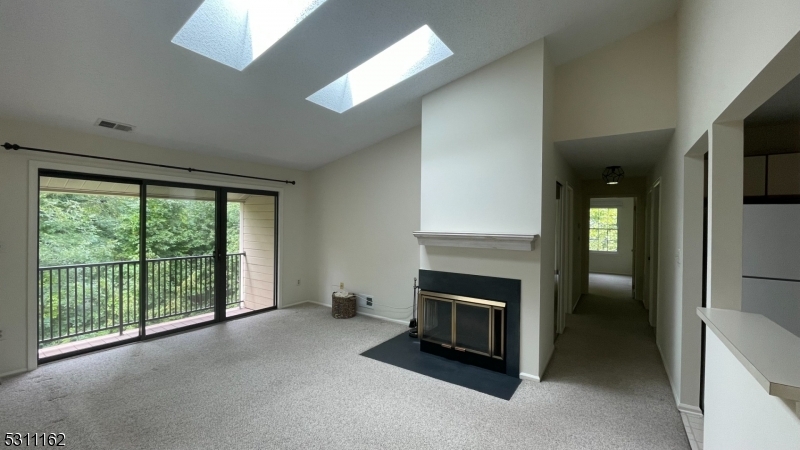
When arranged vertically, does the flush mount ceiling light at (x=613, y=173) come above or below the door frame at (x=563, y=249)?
above

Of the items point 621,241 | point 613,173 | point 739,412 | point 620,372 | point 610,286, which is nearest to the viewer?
point 739,412

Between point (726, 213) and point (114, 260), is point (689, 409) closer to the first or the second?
point (726, 213)

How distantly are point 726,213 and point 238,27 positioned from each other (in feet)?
11.1

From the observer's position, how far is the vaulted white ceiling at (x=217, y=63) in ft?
6.35

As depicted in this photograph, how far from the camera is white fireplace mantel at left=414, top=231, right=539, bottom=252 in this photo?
2625mm

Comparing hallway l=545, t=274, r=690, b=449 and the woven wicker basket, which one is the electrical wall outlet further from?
hallway l=545, t=274, r=690, b=449

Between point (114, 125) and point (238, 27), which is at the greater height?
point (238, 27)

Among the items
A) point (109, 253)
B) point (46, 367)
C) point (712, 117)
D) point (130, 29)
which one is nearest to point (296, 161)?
point (109, 253)

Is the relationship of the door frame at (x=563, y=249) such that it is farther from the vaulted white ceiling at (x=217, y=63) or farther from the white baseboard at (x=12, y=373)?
the white baseboard at (x=12, y=373)

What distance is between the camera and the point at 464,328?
306 centimetres

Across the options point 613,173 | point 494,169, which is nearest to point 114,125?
point 494,169

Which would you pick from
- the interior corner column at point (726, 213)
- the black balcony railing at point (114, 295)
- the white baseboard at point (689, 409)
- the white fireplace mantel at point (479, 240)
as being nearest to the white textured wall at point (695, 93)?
the white baseboard at point (689, 409)

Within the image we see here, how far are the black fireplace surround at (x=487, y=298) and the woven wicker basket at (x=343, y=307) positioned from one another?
1.53 metres

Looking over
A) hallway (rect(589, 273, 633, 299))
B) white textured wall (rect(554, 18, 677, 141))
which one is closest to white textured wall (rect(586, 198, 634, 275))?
hallway (rect(589, 273, 633, 299))
